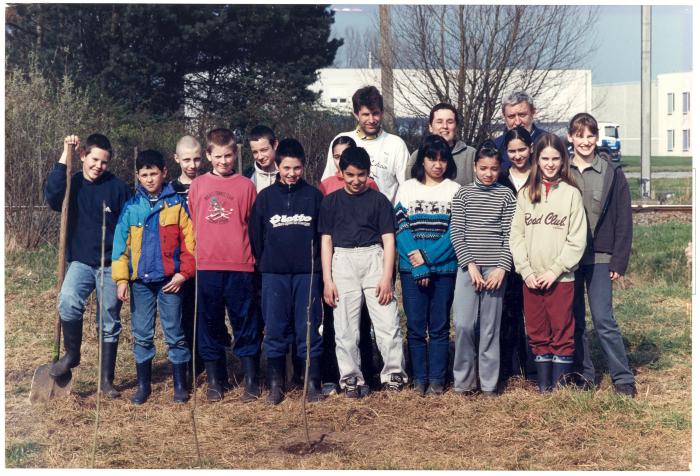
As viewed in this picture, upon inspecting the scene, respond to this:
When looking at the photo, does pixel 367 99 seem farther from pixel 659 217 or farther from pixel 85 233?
pixel 659 217

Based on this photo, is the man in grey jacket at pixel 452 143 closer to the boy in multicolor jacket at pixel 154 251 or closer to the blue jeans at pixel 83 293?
the boy in multicolor jacket at pixel 154 251

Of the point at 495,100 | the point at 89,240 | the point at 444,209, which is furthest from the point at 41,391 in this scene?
the point at 495,100

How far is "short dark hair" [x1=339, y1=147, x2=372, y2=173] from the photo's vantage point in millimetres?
5520

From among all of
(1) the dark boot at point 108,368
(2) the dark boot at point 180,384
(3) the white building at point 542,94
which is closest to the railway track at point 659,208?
(3) the white building at point 542,94

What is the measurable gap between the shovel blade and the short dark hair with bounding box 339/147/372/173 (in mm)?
2255

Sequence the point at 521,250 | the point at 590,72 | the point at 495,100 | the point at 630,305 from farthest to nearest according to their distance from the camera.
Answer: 1. the point at 590,72
2. the point at 495,100
3. the point at 630,305
4. the point at 521,250

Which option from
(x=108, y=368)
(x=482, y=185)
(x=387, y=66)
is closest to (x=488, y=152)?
(x=482, y=185)

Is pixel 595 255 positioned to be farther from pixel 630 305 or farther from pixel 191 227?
pixel 630 305

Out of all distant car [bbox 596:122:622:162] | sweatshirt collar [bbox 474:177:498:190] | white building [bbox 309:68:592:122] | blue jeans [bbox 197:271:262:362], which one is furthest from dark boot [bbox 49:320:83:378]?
distant car [bbox 596:122:622:162]

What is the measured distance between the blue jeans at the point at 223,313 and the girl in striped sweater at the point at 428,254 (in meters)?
0.99

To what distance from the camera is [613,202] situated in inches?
218

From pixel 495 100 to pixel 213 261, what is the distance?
27.6 ft

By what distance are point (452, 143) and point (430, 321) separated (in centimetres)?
118

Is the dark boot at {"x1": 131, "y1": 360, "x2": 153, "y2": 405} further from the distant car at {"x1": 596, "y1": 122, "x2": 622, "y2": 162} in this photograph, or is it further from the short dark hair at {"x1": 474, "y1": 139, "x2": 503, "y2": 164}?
the distant car at {"x1": 596, "y1": 122, "x2": 622, "y2": 162}
